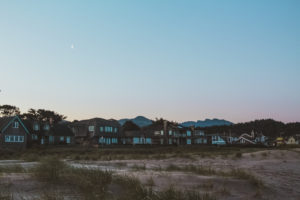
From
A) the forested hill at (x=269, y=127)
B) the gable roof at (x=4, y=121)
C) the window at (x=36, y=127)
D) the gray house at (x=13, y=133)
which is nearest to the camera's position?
the gray house at (x=13, y=133)

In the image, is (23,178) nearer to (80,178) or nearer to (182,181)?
(80,178)

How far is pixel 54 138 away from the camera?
6400 centimetres

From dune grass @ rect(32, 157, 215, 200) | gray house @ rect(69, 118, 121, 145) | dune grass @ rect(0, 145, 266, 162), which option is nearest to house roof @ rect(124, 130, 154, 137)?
gray house @ rect(69, 118, 121, 145)

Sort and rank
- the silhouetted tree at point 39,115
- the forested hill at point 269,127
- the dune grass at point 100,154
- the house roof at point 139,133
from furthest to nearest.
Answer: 1. the forested hill at point 269,127
2. the silhouetted tree at point 39,115
3. the house roof at point 139,133
4. the dune grass at point 100,154

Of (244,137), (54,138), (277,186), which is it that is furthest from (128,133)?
(277,186)

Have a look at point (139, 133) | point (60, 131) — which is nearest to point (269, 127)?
point (139, 133)

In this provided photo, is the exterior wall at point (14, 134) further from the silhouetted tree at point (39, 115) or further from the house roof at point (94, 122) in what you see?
the silhouetted tree at point (39, 115)

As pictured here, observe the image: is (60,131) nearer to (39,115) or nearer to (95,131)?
(95,131)

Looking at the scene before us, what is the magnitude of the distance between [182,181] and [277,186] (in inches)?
151

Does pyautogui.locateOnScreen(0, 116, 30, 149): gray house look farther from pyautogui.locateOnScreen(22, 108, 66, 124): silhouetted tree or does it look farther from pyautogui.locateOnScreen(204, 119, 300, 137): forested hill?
pyautogui.locateOnScreen(204, 119, 300, 137): forested hill

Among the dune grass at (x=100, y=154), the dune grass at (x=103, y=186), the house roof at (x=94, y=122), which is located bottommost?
the dune grass at (x=100, y=154)

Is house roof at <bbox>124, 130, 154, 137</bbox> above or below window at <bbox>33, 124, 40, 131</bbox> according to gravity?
below

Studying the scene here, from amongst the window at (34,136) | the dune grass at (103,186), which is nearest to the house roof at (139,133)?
the window at (34,136)

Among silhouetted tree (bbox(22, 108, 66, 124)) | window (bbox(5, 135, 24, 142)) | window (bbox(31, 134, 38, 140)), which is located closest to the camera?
window (bbox(5, 135, 24, 142))
